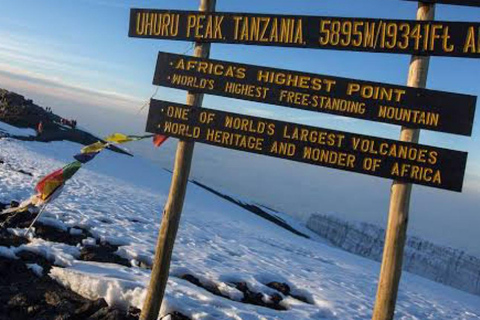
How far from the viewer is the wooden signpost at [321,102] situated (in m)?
5.48

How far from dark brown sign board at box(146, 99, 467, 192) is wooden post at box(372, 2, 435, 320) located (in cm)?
16

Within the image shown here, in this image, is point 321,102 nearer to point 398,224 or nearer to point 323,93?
point 323,93

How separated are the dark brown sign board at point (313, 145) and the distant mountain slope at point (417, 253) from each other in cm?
3127

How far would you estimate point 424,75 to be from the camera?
562 centimetres

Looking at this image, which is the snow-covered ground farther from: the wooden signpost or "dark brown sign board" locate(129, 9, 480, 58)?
"dark brown sign board" locate(129, 9, 480, 58)

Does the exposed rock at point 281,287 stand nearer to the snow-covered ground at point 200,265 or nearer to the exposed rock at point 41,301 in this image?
the snow-covered ground at point 200,265

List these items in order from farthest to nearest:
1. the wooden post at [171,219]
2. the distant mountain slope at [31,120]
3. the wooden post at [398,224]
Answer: the distant mountain slope at [31,120]
the wooden post at [171,219]
the wooden post at [398,224]

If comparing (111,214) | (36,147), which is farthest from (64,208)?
(36,147)

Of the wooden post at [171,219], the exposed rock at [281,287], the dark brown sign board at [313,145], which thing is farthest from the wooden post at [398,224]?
the exposed rock at [281,287]

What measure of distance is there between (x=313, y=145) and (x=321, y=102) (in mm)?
533

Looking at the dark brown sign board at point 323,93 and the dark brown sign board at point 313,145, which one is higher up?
the dark brown sign board at point 323,93

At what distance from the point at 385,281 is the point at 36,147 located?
24.8m

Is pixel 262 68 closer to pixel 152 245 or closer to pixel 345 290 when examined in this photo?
pixel 152 245

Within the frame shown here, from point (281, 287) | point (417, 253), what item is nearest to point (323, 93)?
point (281, 287)
